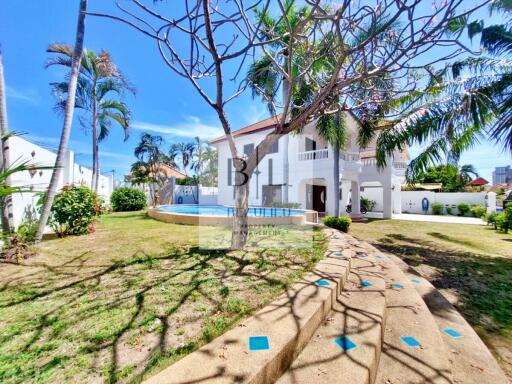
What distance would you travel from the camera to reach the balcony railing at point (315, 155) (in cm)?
1622

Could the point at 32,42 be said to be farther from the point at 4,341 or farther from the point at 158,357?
the point at 158,357

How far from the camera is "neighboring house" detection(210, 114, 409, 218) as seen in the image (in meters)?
16.7

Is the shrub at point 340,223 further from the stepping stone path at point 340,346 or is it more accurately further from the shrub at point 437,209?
the shrub at point 437,209

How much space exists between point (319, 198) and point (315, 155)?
22.8ft

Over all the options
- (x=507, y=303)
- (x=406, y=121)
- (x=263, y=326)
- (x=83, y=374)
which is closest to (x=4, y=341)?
(x=83, y=374)

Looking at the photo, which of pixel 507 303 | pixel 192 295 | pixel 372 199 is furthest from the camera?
pixel 372 199

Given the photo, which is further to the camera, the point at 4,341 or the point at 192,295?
the point at 192,295

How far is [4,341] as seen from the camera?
246 cm

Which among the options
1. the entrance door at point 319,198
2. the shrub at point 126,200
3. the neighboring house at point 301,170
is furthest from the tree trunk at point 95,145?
the entrance door at point 319,198

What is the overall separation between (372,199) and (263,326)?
93.7 feet

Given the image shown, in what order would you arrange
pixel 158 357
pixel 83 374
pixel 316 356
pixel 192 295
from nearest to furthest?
pixel 83 374
pixel 158 357
pixel 316 356
pixel 192 295

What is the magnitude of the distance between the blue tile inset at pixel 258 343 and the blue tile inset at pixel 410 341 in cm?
196

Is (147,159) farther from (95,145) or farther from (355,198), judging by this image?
(355,198)

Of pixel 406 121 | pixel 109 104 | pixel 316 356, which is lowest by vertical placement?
pixel 316 356
